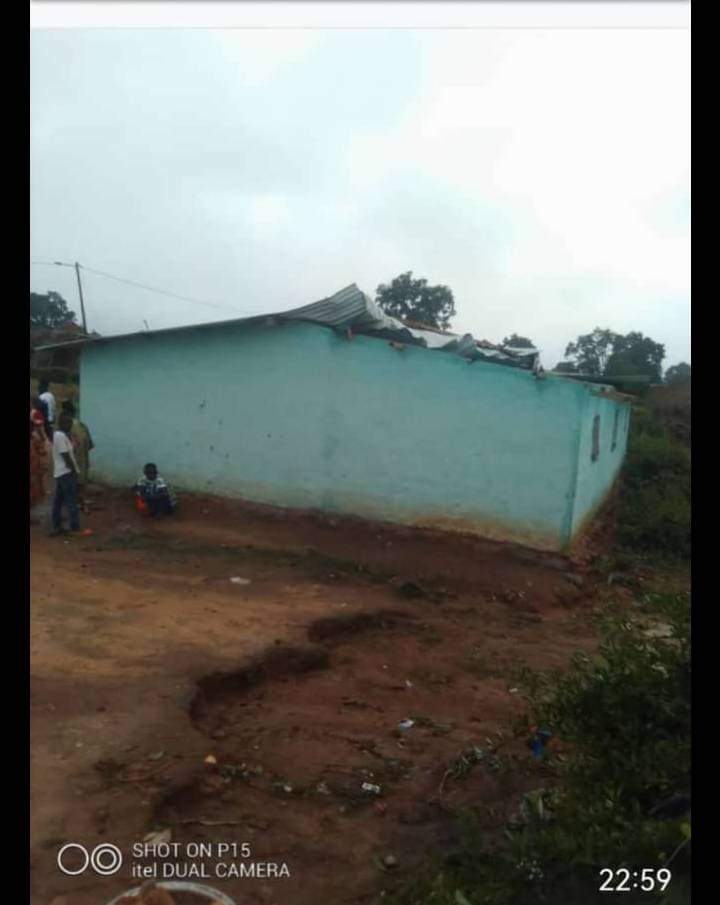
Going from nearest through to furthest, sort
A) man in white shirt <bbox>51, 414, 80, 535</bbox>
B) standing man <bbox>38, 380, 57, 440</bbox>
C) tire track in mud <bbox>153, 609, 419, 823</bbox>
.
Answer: tire track in mud <bbox>153, 609, 419, 823</bbox>, man in white shirt <bbox>51, 414, 80, 535</bbox>, standing man <bbox>38, 380, 57, 440</bbox>

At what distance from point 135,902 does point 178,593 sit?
4.22 meters

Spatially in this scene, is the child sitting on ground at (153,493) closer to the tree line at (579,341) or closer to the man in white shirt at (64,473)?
the man in white shirt at (64,473)

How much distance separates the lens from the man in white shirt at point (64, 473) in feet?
26.0

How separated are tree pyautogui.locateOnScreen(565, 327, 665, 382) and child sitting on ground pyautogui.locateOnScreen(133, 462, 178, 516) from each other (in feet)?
26.8

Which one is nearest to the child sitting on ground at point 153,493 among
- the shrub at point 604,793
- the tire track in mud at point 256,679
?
the tire track in mud at point 256,679

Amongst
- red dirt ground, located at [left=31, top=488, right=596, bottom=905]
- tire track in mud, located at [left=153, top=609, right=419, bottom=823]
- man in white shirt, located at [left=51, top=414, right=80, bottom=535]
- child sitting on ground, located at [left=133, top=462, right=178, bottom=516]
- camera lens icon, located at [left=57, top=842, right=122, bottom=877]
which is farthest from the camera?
child sitting on ground, located at [left=133, top=462, right=178, bottom=516]

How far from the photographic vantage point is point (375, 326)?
960 centimetres

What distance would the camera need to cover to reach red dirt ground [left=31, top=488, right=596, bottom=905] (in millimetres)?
2768

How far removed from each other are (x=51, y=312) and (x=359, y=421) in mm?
11434

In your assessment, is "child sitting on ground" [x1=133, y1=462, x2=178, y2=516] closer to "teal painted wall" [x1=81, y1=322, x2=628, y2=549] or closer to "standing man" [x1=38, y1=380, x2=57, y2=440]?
"teal painted wall" [x1=81, y1=322, x2=628, y2=549]

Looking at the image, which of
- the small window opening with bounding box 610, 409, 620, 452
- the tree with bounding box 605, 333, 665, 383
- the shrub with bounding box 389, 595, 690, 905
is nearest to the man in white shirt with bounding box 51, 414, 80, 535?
the shrub with bounding box 389, 595, 690, 905

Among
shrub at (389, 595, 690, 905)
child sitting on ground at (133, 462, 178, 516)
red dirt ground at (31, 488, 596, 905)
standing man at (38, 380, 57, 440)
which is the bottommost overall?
red dirt ground at (31, 488, 596, 905)
